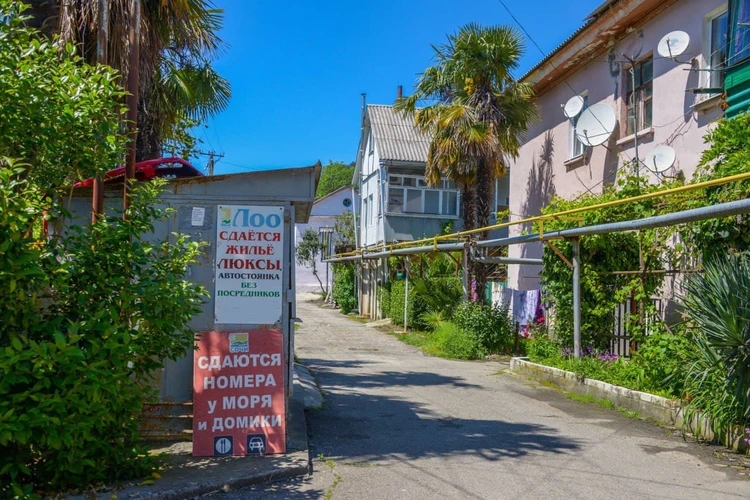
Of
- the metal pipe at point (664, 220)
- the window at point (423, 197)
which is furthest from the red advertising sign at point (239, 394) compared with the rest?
the window at point (423, 197)

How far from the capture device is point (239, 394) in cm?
635

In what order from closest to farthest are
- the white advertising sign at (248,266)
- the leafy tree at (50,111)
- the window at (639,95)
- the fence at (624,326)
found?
the leafy tree at (50,111) < the white advertising sign at (248,266) < the fence at (624,326) < the window at (639,95)

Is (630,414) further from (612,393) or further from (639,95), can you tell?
(639,95)

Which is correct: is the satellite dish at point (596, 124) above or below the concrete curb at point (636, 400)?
above

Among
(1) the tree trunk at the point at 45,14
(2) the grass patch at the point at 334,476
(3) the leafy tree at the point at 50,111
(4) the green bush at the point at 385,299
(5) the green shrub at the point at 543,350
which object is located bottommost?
(2) the grass patch at the point at 334,476

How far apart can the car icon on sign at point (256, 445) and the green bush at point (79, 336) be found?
3.31 ft

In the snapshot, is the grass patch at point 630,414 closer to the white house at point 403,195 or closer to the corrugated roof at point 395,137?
the white house at point 403,195

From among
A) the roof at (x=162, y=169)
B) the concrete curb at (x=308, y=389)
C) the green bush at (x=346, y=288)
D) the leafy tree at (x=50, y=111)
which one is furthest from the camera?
the green bush at (x=346, y=288)

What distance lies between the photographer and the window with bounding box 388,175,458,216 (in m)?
26.8

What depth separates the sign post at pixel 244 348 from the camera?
623cm

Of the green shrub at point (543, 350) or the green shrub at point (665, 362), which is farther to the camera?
the green shrub at point (543, 350)

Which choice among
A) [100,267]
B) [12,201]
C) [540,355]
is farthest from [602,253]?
[12,201]

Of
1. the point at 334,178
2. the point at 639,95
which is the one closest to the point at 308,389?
the point at 639,95

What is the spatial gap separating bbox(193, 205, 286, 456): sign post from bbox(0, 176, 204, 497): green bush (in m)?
0.70
